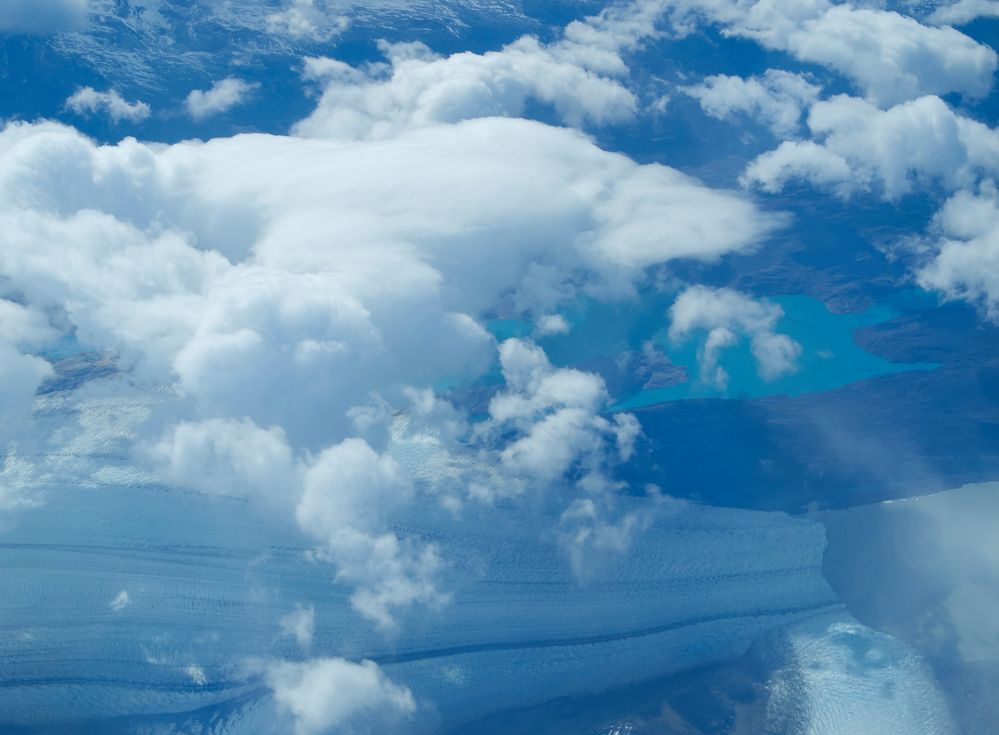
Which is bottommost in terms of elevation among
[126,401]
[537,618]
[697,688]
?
[697,688]

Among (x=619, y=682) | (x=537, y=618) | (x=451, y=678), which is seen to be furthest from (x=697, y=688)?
(x=451, y=678)

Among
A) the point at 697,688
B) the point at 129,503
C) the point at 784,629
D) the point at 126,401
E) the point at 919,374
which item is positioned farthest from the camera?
the point at 919,374

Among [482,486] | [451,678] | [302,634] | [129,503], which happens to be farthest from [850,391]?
[129,503]

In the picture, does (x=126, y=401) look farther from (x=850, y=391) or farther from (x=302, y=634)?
(x=850, y=391)

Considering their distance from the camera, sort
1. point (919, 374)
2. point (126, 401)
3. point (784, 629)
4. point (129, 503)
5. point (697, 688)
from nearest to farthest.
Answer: point (697, 688) < point (784, 629) < point (129, 503) < point (126, 401) < point (919, 374)

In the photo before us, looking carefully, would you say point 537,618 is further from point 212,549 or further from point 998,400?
point 998,400

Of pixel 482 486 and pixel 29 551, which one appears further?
pixel 482 486

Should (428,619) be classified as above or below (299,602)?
below

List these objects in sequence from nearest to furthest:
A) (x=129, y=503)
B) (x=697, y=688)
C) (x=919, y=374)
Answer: (x=697, y=688)
(x=129, y=503)
(x=919, y=374)

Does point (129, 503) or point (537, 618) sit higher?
point (129, 503)
